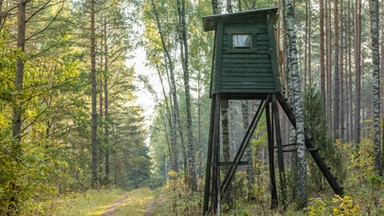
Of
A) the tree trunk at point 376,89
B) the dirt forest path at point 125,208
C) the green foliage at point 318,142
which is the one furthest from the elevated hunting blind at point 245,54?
the dirt forest path at point 125,208

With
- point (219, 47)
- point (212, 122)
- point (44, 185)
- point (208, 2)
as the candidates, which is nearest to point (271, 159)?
point (212, 122)

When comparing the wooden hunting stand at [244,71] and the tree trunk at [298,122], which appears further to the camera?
the wooden hunting stand at [244,71]

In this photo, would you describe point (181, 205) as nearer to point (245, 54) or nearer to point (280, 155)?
point (280, 155)

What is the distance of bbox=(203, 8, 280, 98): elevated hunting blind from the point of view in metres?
10.0

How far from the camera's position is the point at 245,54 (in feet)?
33.6

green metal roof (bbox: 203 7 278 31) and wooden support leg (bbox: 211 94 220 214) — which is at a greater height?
green metal roof (bbox: 203 7 278 31)

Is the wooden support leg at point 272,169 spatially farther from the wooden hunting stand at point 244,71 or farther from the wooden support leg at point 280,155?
the wooden support leg at point 280,155

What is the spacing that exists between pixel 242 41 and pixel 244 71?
946 mm

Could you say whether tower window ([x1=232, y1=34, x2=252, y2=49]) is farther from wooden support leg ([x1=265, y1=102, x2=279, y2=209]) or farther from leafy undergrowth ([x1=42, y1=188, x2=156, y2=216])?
leafy undergrowth ([x1=42, y1=188, x2=156, y2=216])

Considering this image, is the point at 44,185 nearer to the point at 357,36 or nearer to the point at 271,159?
the point at 271,159

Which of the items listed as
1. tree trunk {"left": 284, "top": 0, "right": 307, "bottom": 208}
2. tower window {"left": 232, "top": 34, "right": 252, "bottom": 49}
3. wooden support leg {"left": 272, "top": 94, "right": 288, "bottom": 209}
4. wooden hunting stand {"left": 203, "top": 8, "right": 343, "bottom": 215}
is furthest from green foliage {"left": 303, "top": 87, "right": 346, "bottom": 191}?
tower window {"left": 232, "top": 34, "right": 252, "bottom": 49}

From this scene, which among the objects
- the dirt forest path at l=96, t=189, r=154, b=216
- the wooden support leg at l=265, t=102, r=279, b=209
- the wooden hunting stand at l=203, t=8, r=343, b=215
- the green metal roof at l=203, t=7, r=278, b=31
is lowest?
the dirt forest path at l=96, t=189, r=154, b=216

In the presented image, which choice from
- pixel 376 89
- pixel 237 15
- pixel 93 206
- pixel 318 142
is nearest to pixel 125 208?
pixel 93 206

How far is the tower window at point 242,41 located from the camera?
33.8 feet
